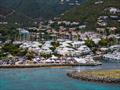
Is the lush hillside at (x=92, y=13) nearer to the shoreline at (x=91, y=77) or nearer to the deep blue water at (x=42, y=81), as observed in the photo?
the deep blue water at (x=42, y=81)

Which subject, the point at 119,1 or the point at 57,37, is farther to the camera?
the point at 119,1

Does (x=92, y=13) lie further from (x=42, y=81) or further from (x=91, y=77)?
(x=42, y=81)

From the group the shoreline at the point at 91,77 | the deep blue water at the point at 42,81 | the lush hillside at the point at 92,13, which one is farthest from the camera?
the lush hillside at the point at 92,13

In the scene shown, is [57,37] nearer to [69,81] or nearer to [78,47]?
[78,47]

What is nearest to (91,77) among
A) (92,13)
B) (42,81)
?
(42,81)

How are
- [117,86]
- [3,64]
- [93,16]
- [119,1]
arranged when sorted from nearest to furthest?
[117,86] < [3,64] < [93,16] < [119,1]

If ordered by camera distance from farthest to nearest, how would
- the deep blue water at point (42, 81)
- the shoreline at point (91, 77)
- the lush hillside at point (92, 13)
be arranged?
the lush hillside at point (92, 13), the shoreline at point (91, 77), the deep blue water at point (42, 81)

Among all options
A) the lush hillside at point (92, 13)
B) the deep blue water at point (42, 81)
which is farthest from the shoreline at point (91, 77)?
the lush hillside at point (92, 13)

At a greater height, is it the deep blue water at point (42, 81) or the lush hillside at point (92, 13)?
the lush hillside at point (92, 13)

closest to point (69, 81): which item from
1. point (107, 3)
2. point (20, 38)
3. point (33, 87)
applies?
point (33, 87)
